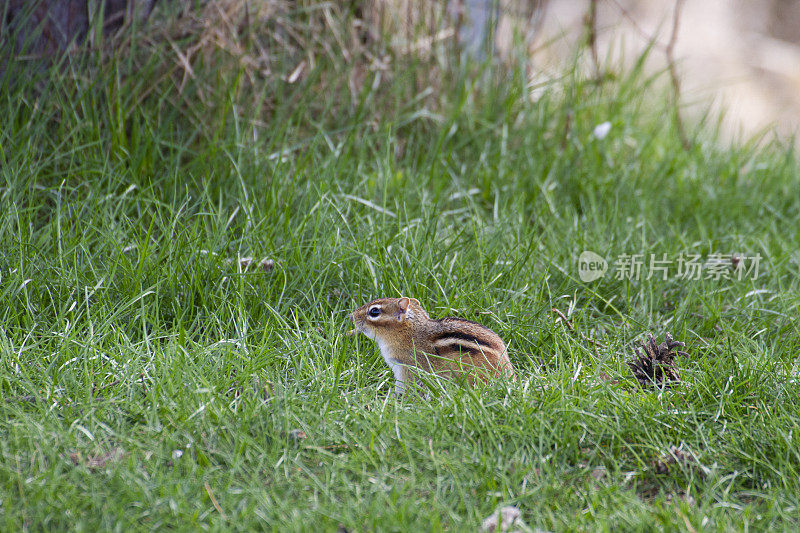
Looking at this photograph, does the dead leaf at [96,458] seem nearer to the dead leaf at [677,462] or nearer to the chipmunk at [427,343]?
the chipmunk at [427,343]

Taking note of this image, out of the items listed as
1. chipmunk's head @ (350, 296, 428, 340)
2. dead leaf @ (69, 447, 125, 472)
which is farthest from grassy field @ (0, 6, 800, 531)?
chipmunk's head @ (350, 296, 428, 340)

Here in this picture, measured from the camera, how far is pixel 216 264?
144 inches

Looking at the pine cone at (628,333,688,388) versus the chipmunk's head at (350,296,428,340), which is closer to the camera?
the pine cone at (628,333,688,388)

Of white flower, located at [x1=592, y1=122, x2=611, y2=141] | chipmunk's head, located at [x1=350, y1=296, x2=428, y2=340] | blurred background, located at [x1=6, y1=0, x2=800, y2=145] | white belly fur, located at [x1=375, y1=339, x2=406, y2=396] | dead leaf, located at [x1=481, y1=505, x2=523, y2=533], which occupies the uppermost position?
blurred background, located at [x1=6, y1=0, x2=800, y2=145]

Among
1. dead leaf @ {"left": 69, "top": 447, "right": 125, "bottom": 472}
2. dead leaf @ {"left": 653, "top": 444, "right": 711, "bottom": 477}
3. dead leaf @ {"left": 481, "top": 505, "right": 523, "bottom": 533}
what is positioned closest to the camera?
dead leaf @ {"left": 481, "top": 505, "right": 523, "bottom": 533}

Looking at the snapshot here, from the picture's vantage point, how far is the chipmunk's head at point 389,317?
3.32 meters

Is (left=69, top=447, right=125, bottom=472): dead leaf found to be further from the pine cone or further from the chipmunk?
the pine cone

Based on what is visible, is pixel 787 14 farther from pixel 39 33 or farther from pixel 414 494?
pixel 414 494

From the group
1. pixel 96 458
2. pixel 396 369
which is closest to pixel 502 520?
pixel 396 369

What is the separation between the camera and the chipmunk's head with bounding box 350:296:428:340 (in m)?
3.32

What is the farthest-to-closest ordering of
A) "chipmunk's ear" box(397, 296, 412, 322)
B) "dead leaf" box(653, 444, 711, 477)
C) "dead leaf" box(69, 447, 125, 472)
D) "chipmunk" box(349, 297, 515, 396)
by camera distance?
"chipmunk's ear" box(397, 296, 412, 322) < "chipmunk" box(349, 297, 515, 396) < "dead leaf" box(653, 444, 711, 477) < "dead leaf" box(69, 447, 125, 472)

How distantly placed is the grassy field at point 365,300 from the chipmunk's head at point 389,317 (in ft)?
0.44

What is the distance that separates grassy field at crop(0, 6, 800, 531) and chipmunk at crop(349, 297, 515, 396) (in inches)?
4.2

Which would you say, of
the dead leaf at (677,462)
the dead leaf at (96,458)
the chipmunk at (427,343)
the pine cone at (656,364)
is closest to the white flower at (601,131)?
the pine cone at (656,364)
